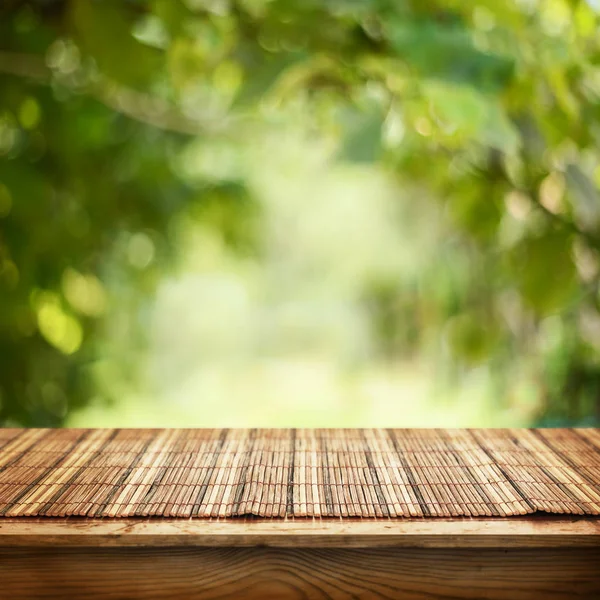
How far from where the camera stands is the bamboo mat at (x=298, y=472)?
0.69 m

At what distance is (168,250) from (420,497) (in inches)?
64.1

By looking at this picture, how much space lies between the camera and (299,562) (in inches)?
26.2

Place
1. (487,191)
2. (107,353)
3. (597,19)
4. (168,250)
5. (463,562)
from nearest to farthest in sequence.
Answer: (463,562) < (597,19) < (487,191) < (168,250) < (107,353)

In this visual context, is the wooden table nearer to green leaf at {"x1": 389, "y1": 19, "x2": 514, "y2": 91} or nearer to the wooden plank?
the wooden plank

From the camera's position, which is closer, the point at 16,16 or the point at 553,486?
the point at 553,486

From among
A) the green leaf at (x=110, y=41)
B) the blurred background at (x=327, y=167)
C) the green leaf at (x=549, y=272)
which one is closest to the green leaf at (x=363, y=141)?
the blurred background at (x=327, y=167)

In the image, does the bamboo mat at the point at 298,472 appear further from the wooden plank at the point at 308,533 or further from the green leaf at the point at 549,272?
the green leaf at the point at 549,272

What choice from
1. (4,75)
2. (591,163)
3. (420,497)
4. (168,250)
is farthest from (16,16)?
(591,163)

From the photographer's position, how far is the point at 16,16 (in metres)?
1.50

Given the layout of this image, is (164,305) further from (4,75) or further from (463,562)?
(463,562)

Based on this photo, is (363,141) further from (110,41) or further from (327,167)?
(110,41)

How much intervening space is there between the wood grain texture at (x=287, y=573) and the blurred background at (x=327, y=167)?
1.48 feet

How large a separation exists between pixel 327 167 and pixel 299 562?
0.61 m

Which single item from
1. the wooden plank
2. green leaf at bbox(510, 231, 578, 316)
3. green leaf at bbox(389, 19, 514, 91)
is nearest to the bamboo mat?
the wooden plank
